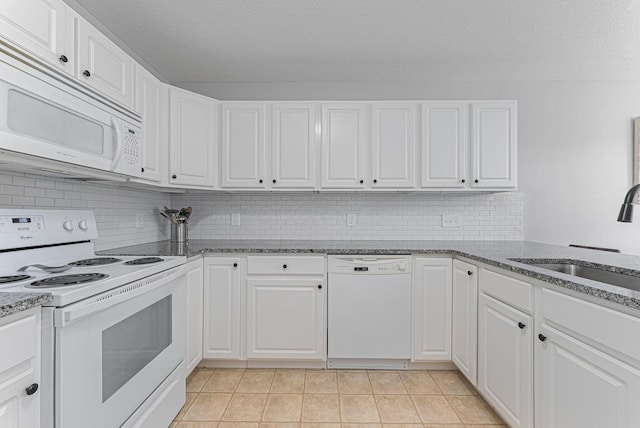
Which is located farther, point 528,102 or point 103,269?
point 528,102

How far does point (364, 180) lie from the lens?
2.63 m

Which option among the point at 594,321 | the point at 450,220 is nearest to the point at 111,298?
the point at 594,321

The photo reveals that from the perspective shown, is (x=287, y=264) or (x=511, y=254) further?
(x=287, y=264)

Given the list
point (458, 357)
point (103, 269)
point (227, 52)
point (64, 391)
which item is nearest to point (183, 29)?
point (227, 52)

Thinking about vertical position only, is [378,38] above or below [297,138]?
above

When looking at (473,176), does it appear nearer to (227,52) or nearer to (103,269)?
(227,52)

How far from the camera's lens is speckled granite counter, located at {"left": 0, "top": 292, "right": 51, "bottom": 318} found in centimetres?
84

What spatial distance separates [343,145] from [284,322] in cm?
151

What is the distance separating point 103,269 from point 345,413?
157 centimetres

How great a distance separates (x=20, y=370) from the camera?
0.90 meters

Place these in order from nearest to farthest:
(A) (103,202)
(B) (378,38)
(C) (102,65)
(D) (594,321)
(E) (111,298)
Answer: (D) (594,321), (E) (111,298), (C) (102,65), (A) (103,202), (B) (378,38)

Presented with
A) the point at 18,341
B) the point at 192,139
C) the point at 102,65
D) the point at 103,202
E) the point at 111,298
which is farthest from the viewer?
the point at 192,139

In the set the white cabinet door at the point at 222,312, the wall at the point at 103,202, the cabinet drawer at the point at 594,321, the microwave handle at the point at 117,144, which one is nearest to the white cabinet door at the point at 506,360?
the cabinet drawer at the point at 594,321

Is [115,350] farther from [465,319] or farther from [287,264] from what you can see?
[465,319]
